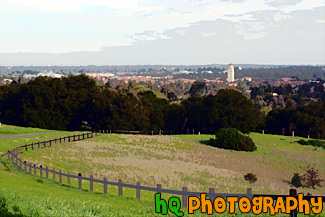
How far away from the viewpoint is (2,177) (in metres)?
23.4

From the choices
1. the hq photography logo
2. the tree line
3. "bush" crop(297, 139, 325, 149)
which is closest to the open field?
"bush" crop(297, 139, 325, 149)

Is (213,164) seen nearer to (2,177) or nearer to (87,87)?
(2,177)

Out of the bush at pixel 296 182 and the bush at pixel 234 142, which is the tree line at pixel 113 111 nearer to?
the bush at pixel 234 142

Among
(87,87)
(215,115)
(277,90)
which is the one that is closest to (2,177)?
(215,115)

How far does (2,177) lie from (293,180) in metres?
27.6

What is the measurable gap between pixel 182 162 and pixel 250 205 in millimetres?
28153

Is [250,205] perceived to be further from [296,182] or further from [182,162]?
[182,162]

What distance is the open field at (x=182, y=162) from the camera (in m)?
32.7

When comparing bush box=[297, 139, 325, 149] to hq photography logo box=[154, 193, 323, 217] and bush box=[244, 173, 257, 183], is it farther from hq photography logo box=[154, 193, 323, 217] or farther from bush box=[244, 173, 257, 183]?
hq photography logo box=[154, 193, 323, 217]

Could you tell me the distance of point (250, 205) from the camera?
15.4 metres

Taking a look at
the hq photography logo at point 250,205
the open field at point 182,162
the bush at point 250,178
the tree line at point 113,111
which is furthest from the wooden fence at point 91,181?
the tree line at point 113,111

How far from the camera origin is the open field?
107 feet

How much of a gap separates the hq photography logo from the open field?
501 inches

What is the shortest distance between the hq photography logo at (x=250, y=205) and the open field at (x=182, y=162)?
12.7 m
